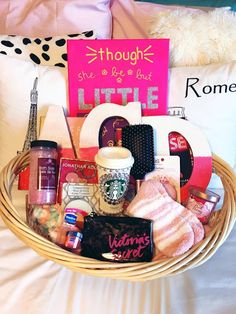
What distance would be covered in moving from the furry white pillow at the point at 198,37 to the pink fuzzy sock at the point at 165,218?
0.40m

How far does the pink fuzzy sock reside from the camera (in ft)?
2.81

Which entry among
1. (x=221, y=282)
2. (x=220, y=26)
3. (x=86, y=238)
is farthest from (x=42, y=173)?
(x=220, y=26)

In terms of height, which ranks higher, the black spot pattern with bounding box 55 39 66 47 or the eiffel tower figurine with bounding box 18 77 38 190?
the black spot pattern with bounding box 55 39 66 47

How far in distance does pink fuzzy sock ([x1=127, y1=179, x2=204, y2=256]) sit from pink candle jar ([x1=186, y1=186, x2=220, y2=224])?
3 cm

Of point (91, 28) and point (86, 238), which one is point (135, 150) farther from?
point (91, 28)

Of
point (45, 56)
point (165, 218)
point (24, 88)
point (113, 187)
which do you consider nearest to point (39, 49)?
point (45, 56)

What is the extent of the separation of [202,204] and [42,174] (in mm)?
384

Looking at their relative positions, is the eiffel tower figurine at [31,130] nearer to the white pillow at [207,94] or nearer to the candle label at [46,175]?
the candle label at [46,175]

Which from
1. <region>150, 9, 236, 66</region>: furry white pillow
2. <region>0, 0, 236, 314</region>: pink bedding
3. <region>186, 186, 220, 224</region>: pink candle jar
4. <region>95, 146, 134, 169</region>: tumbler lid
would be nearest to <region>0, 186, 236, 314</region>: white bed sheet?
<region>0, 0, 236, 314</region>: pink bedding

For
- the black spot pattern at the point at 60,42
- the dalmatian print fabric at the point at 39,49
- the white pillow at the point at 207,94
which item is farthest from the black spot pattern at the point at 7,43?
the white pillow at the point at 207,94

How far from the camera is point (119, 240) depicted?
86cm

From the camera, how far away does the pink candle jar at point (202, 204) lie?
3.06ft

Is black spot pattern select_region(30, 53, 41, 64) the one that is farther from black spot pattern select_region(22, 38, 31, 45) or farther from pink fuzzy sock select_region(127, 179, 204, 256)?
pink fuzzy sock select_region(127, 179, 204, 256)

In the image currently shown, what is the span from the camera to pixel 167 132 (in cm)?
105
